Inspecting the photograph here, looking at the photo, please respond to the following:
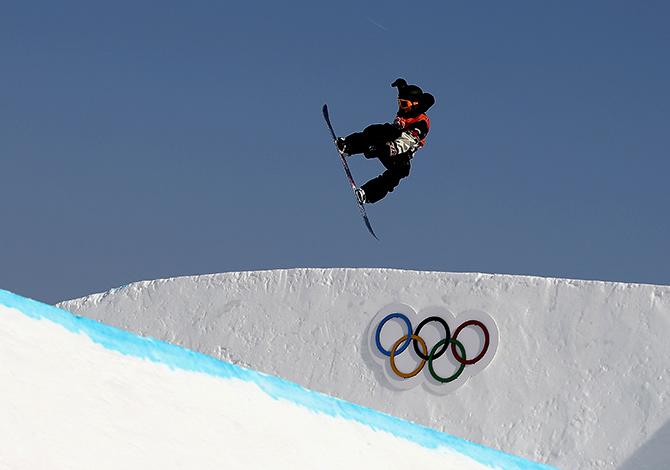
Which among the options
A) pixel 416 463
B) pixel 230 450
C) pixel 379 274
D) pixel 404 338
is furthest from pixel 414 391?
pixel 230 450

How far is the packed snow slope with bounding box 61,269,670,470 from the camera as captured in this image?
1163cm

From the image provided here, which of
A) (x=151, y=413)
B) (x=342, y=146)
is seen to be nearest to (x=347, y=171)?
(x=342, y=146)

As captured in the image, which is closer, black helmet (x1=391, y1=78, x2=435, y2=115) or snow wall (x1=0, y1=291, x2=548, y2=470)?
snow wall (x1=0, y1=291, x2=548, y2=470)

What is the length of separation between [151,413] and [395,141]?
5.83 metres

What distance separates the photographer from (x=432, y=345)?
13195 mm

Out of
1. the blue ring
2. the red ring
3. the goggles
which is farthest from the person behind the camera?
the blue ring

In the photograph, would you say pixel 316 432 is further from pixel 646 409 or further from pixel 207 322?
pixel 207 322

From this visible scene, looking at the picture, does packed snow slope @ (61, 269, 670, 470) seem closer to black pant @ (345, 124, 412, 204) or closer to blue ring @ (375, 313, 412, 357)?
blue ring @ (375, 313, 412, 357)

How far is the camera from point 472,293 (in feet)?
43.3

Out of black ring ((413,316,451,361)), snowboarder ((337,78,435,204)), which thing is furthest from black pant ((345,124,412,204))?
black ring ((413,316,451,361))

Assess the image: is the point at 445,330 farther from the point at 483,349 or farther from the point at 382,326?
the point at 382,326

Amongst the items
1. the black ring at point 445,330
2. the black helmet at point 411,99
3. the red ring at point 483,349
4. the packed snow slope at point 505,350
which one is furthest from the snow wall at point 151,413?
the black ring at point 445,330

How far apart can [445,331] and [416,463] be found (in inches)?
297

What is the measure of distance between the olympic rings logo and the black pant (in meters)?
3.27
